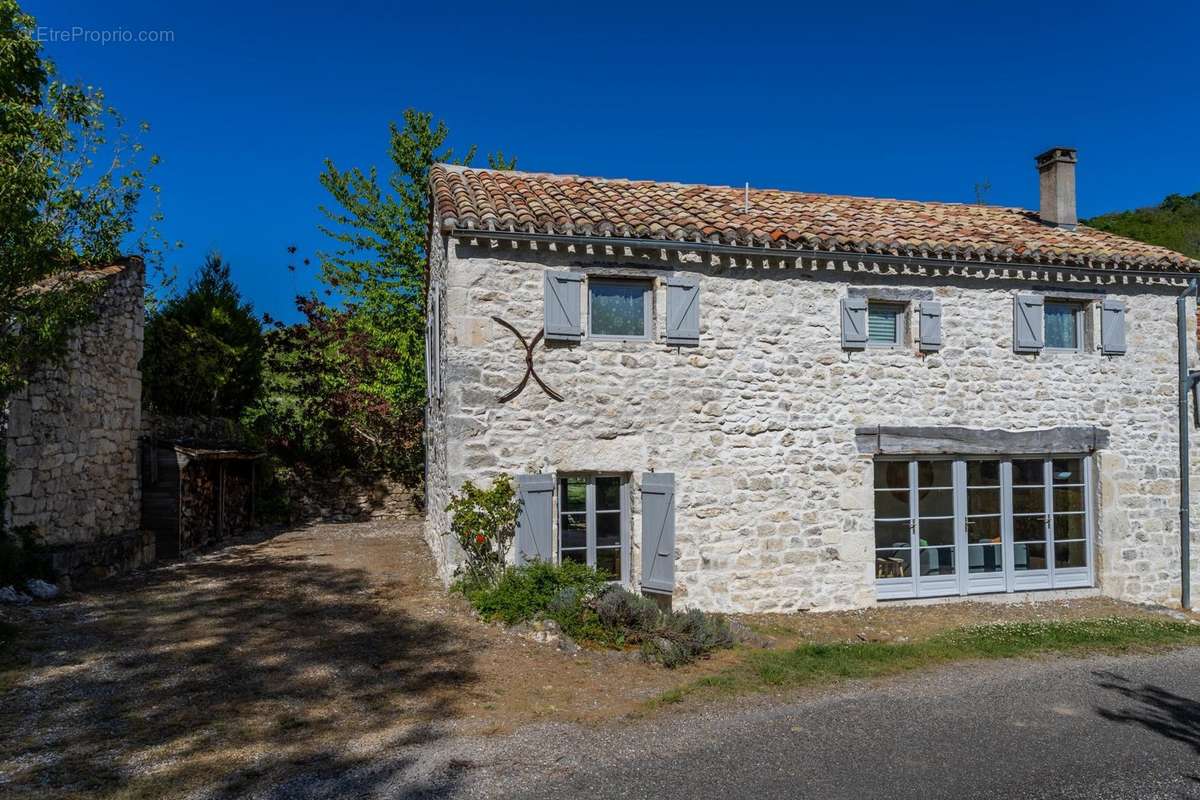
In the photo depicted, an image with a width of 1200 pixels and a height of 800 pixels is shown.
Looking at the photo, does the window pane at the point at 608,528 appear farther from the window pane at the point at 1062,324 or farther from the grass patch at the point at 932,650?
the window pane at the point at 1062,324

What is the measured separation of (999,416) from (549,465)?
608cm

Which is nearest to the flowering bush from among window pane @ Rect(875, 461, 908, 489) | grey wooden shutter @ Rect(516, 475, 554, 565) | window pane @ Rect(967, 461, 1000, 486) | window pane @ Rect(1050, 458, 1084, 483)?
grey wooden shutter @ Rect(516, 475, 554, 565)

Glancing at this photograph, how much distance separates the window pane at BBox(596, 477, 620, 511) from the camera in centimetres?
958

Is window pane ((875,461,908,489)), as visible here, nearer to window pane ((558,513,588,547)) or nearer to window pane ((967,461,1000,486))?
window pane ((967,461,1000,486))

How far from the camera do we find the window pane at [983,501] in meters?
10.6

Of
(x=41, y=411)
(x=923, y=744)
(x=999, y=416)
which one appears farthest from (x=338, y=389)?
(x=923, y=744)

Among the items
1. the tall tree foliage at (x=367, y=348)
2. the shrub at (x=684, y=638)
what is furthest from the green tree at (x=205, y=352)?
the shrub at (x=684, y=638)

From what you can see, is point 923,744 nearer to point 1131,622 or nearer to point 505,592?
point 505,592

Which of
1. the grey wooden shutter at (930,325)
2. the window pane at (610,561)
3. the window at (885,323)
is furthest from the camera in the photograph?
the window at (885,323)

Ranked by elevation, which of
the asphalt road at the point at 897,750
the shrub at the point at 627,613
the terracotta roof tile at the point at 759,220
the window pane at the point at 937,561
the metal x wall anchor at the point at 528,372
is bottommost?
the asphalt road at the point at 897,750

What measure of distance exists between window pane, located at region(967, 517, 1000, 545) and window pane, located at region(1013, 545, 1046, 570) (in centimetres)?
36

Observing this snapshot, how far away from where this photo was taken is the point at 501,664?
7.16m

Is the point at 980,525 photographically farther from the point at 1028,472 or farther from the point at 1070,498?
the point at 1070,498

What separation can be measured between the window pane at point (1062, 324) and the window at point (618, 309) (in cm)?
579
